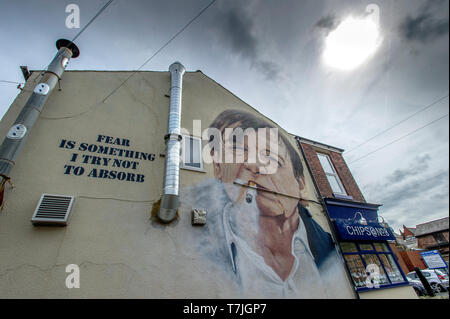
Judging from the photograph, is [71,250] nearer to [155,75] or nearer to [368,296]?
[155,75]

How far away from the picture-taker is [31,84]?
5703 millimetres

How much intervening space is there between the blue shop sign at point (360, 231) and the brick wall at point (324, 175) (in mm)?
1396

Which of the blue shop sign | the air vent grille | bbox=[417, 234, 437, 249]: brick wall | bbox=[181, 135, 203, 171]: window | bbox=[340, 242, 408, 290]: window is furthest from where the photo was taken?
bbox=[417, 234, 437, 249]: brick wall

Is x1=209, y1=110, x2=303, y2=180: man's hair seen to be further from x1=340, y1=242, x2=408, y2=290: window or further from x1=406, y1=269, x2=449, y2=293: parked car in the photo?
x1=406, y1=269, x2=449, y2=293: parked car

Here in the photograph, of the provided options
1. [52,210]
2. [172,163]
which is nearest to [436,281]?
[172,163]

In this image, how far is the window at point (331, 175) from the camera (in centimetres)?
1091

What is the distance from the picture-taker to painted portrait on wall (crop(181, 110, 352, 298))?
5.66 m

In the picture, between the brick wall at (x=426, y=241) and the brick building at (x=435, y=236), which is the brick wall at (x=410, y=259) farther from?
the brick wall at (x=426, y=241)

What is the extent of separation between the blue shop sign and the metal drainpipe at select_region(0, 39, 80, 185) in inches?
406

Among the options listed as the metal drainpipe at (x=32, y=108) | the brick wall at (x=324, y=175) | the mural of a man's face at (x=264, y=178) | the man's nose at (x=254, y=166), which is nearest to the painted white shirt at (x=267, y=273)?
the mural of a man's face at (x=264, y=178)

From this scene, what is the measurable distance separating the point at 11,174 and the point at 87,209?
164 centimetres

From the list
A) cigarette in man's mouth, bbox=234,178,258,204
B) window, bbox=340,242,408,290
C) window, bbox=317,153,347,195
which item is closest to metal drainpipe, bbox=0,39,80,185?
cigarette in man's mouth, bbox=234,178,258,204

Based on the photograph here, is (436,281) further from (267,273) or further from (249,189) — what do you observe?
(249,189)

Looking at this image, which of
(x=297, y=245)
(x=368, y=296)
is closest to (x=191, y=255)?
(x=297, y=245)
